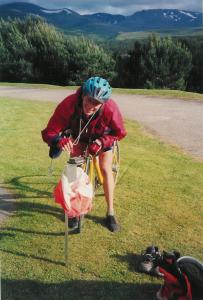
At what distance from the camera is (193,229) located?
5.71m

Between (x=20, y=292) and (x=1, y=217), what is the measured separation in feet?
6.06

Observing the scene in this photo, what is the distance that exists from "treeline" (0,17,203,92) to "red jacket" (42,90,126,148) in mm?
30501

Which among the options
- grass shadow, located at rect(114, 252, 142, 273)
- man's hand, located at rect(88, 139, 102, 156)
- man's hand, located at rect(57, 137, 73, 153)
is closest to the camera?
grass shadow, located at rect(114, 252, 142, 273)

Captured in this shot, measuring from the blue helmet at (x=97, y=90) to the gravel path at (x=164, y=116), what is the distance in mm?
2140

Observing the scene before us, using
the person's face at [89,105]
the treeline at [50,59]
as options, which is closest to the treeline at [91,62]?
the treeline at [50,59]

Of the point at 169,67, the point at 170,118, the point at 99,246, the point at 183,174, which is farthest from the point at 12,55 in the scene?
the point at 99,246

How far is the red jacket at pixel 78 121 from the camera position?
5.10 metres

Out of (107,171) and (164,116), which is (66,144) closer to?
(107,171)

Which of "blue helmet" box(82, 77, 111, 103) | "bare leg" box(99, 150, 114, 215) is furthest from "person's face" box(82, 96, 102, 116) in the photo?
"bare leg" box(99, 150, 114, 215)

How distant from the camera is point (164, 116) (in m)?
15.2

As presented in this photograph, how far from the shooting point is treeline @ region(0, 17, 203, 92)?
36062 mm

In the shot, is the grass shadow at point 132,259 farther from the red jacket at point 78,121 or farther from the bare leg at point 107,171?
the red jacket at point 78,121

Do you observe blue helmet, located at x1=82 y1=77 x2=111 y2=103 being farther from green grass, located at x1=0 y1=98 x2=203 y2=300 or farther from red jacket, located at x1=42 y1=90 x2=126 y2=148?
green grass, located at x1=0 y1=98 x2=203 y2=300

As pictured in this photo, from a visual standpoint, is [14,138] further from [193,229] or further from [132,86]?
[132,86]
